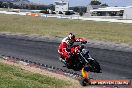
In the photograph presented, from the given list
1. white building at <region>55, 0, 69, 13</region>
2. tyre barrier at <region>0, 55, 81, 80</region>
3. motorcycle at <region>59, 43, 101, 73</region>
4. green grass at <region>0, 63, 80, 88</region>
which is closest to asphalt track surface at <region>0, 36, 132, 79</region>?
motorcycle at <region>59, 43, 101, 73</region>

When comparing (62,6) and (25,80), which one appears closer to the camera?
(25,80)

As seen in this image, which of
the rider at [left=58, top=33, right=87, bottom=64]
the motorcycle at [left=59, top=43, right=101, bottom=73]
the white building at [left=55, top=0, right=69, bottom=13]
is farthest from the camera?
the white building at [left=55, top=0, right=69, bottom=13]

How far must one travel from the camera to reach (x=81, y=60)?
15.8 metres

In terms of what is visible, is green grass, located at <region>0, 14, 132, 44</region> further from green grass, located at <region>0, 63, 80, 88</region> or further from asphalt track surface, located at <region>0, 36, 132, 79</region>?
green grass, located at <region>0, 63, 80, 88</region>

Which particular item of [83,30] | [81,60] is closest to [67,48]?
[81,60]

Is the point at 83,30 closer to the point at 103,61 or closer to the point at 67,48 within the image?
the point at 103,61

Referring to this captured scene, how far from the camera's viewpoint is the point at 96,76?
14656 millimetres

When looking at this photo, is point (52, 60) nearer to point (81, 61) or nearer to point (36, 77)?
point (81, 61)

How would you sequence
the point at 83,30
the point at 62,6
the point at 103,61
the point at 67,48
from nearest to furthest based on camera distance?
1. the point at 67,48
2. the point at 103,61
3. the point at 83,30
4. the point at 62,6

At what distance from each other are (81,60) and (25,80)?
11.8ft

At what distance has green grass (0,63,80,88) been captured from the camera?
12190 mm

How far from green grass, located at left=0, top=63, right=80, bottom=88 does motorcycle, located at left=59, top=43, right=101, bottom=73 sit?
233 cm

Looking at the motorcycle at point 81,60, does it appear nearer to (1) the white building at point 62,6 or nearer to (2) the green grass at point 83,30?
(2) the green grass at point 83,30

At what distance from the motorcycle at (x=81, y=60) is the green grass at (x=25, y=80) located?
2326 mm
